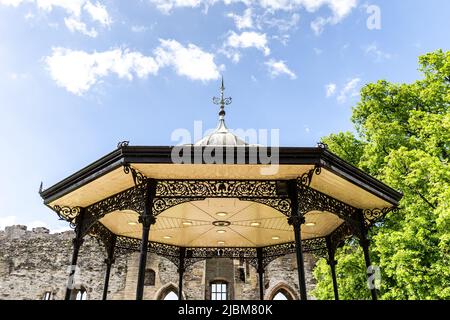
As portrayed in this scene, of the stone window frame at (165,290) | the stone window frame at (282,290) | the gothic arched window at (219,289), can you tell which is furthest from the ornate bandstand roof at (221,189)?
the gothic arched window at (219,289)

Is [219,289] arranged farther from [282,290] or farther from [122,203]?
[122,203]

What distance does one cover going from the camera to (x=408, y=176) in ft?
34.6

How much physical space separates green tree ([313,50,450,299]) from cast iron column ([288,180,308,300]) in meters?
4.96

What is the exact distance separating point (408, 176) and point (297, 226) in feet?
21.0

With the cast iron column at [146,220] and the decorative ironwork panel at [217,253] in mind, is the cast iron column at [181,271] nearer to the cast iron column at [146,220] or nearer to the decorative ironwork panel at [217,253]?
the decorative ironwork panel at [217,253]

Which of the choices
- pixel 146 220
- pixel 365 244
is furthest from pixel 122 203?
pixel 365 244

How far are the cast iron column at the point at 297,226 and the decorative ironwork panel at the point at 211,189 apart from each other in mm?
277

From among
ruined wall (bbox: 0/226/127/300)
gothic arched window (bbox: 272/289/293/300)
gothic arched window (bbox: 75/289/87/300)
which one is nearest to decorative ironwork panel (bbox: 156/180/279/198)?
ruined wall (bbox: 0/226/127/300)

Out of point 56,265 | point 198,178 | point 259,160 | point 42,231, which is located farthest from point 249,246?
point 42,231

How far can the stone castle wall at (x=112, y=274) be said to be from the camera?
2050 centimetres

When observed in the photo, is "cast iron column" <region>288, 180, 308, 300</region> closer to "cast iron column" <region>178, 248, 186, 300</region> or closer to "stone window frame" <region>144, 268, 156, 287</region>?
"cast iron column" <region>178, 248, 186, 300</region>

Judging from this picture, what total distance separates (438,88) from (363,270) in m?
6.69

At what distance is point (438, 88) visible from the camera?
40.4 feet
